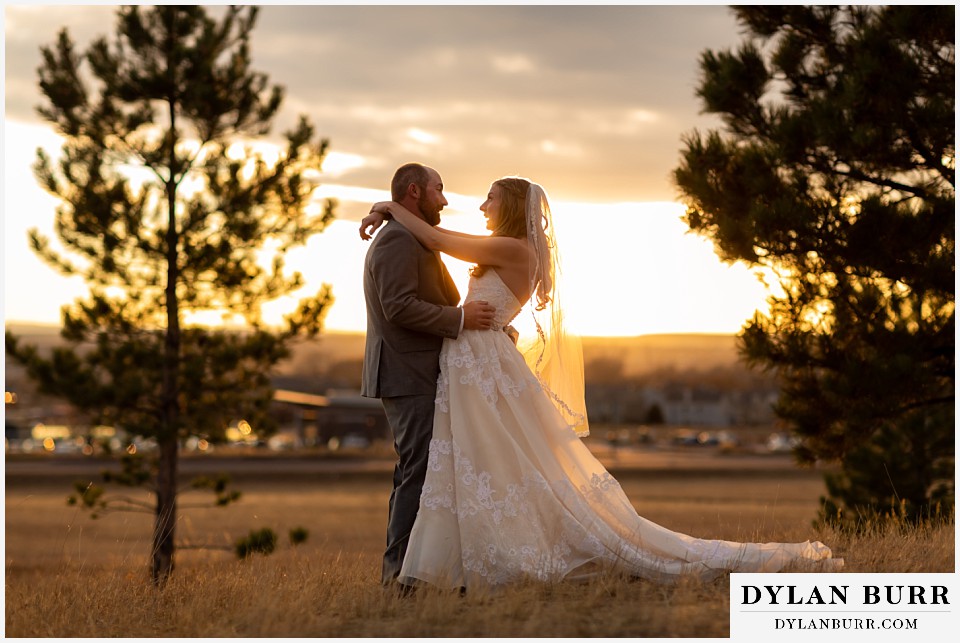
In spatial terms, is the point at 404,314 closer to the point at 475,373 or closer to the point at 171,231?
the point at 475,373

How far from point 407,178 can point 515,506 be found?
1.96m

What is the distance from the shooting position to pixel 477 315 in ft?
20.4

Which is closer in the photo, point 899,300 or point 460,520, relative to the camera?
point 460,520

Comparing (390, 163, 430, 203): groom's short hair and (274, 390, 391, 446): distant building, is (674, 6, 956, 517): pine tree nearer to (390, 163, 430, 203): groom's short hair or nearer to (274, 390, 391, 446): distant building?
(390, 163, 430, 203): groom's short hair

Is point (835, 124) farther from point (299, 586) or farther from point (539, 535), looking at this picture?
point (299, 586)

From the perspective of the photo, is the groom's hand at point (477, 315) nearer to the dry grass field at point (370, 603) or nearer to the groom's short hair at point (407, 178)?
the groom's short hair at point (407, 178)

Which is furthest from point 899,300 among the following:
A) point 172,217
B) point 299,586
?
point 172,217

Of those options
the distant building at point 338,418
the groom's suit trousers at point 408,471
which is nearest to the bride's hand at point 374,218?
the groom's suit trousers at point 408,471

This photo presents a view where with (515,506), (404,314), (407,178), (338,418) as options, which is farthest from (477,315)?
(338,418)

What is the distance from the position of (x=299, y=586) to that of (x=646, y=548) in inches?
80.0

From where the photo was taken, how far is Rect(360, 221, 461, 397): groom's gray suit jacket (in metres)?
6.02

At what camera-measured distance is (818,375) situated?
12.3 meters

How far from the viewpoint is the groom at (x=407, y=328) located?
238 inches

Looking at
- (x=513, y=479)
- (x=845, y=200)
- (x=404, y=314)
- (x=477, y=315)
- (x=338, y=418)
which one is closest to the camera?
(x=404, y=314)
